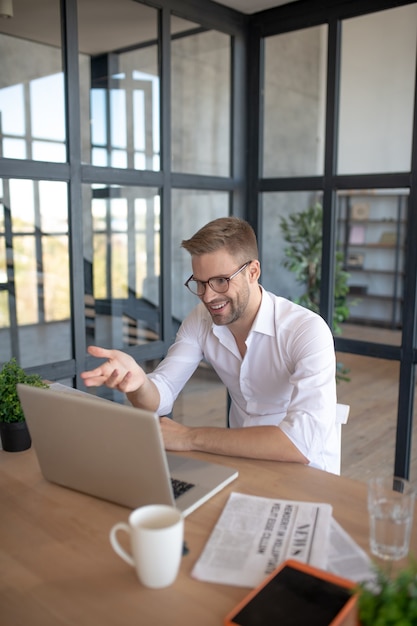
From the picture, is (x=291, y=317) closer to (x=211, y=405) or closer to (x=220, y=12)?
(x=220, y=12)

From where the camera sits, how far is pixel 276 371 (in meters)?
1.92

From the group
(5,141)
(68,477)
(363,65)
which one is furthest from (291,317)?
(363,65)

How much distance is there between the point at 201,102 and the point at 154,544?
3635 millimetres

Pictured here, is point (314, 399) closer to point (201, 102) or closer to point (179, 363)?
point (179, 363)

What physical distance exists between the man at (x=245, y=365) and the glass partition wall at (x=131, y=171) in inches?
28.6

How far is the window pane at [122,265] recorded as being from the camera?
271 cm

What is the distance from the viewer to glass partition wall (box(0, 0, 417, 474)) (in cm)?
243

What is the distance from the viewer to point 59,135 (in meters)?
2.41

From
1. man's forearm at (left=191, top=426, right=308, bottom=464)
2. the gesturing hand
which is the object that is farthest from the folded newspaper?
the gesturing hand

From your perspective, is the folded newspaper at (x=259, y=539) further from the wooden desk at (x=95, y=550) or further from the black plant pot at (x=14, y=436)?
the black plant pot at (x=14, y=436)

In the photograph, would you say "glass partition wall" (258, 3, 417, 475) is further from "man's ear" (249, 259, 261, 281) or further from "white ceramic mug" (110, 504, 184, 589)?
"white ceramic mug" (110, 504, 184, 589)

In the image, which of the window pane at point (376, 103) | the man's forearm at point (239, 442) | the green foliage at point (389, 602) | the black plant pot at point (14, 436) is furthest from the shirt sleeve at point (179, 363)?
the window pane at point (376, 103)

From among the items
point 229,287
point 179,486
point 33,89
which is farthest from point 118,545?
point 33,89

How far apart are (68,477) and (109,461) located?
0.62 ft
